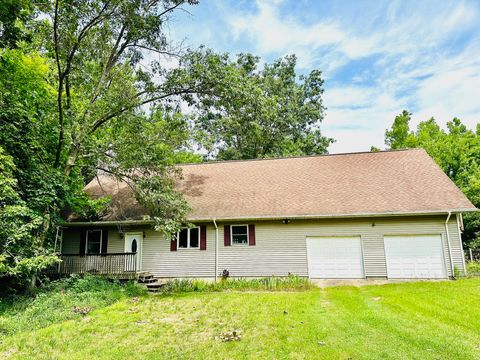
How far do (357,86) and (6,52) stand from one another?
17262 mm

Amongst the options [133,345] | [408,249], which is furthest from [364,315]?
[408,249]

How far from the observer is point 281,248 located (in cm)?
1309

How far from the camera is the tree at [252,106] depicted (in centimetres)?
1253

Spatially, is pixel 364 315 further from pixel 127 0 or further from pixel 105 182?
pixel 105 182

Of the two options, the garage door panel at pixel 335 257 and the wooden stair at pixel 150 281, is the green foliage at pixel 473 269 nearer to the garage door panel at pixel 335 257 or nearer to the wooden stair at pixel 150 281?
the garage door panel at pixel 335 257

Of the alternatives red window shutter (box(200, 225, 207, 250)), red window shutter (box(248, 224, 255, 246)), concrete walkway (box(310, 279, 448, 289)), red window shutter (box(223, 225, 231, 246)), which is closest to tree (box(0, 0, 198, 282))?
red window shutter (box(200, 225, 207, 250))

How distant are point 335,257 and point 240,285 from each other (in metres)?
4.01

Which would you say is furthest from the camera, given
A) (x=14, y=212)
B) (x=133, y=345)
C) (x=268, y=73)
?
(x=268, y=73)

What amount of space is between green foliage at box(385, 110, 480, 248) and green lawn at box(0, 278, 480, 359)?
11.2 meters

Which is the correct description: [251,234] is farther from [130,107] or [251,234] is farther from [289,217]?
[130,107]

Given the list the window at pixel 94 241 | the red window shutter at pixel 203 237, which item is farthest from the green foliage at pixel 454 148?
the window at pixel 94 241

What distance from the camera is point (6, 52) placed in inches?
423

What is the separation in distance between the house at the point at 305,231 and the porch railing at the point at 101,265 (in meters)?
0.04

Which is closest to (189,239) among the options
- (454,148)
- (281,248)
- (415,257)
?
(281,248)
